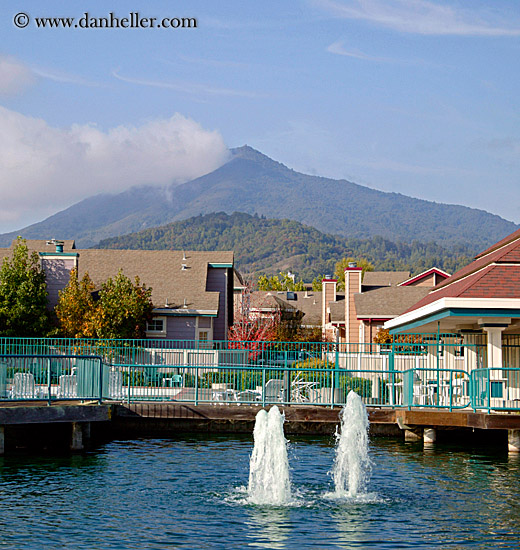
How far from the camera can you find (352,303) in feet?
177

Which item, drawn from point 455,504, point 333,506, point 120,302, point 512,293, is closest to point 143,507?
point 333,506

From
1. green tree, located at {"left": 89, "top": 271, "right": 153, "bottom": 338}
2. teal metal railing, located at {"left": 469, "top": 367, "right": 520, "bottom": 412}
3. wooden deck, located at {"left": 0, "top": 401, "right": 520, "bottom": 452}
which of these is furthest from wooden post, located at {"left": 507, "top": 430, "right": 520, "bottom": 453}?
green tree, located at {"left": 89, "top": 271, "right": 153, "bottom": 338}

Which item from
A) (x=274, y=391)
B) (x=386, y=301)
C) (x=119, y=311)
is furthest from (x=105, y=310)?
(x=386, y=301)

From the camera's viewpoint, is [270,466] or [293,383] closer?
[270,466]

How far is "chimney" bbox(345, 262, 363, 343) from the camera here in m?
53.4

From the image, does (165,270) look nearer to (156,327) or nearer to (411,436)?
(156,327)

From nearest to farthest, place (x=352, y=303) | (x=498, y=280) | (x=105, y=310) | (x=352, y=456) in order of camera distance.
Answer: (x=352, y=456) → (x=498, y=280) → (x=105, y=310) → (x=352, y=303)

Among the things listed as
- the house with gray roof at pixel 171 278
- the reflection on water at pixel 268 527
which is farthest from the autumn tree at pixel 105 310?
the reflection on water at pixel 268 527

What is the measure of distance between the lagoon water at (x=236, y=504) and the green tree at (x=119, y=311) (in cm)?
1793

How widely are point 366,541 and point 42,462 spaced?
1031cm

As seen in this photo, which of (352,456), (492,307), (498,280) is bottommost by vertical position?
(352,456)

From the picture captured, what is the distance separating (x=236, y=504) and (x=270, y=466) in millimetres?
1469

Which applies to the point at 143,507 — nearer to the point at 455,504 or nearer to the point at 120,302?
the point at 455,504

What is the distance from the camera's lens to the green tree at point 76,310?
4050 cm
